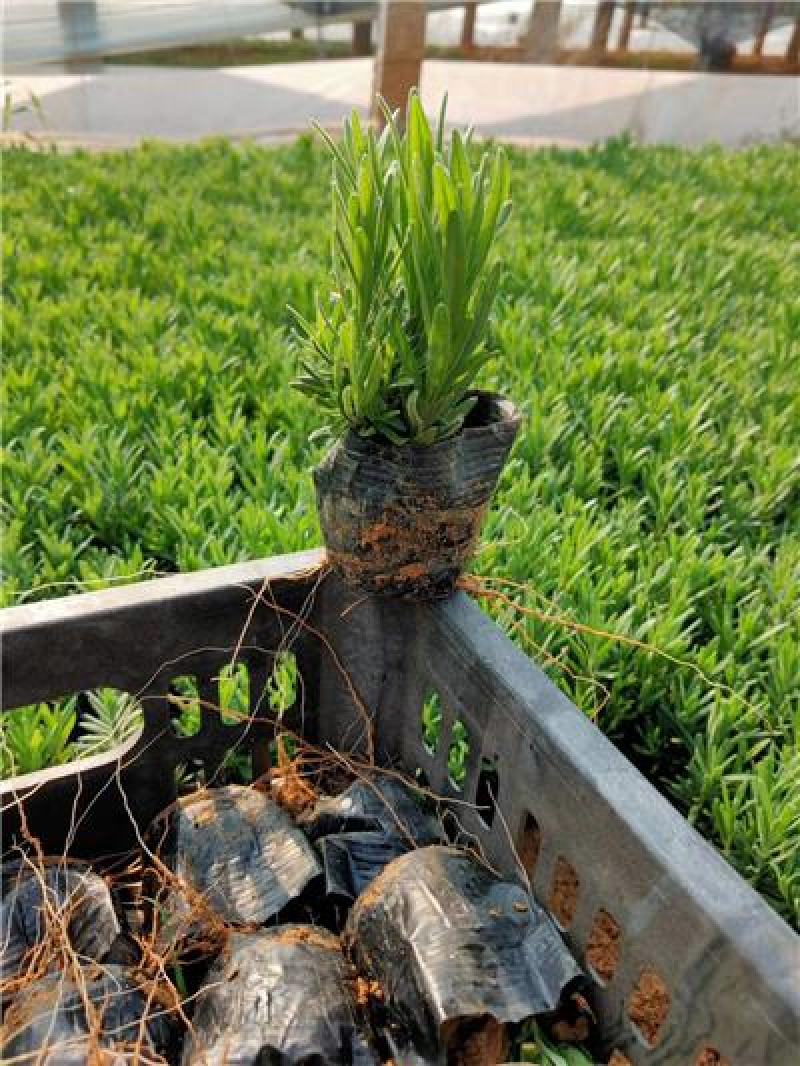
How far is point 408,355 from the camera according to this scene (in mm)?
981

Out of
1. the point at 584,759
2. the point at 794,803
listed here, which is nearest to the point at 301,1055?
the point at 584,759

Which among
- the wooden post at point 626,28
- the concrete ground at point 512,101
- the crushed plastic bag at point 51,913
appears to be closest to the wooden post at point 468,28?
the concrete ground at point 512,101

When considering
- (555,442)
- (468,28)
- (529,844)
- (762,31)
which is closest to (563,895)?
(529,844)

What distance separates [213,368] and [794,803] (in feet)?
5.19

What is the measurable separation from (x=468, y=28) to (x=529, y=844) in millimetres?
8069

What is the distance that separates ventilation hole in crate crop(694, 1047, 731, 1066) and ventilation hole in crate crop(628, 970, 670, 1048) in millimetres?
51

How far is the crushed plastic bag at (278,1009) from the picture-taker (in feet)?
2.99

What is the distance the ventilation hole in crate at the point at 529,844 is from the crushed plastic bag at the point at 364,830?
0.44 feet

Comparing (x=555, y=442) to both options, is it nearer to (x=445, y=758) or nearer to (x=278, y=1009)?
(x=445, y=758)

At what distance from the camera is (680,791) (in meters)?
1.28

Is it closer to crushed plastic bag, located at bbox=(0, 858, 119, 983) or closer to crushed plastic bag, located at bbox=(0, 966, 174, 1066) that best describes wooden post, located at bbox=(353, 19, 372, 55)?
crushed plastic bag, located at bbox=(0, 858, 119, 983)

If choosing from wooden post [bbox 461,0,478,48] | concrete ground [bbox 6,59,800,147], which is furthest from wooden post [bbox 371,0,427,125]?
wooden post [bbox 461,0,478,48]

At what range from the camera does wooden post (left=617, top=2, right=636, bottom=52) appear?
8133 mm

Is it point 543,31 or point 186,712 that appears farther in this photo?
point 543,31
